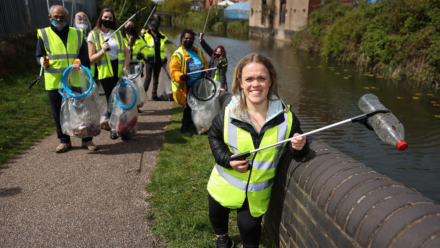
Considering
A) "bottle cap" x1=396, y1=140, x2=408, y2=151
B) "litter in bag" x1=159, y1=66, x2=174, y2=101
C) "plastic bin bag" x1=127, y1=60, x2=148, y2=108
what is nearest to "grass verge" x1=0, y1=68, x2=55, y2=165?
"plastic bin bag" x1=127, y1=60, x2=148, y2=108

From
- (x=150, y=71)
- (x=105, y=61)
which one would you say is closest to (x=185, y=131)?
(x=105, y=61)

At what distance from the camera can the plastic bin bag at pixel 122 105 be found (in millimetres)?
5141

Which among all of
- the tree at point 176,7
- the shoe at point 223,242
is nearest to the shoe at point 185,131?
the shoe at point 223,242

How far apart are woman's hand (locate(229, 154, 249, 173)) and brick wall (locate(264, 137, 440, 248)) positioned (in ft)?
1.21

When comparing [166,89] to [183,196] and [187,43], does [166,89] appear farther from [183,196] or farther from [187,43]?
[183,196]

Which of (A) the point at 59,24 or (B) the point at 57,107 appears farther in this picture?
(B) the point at 57,107

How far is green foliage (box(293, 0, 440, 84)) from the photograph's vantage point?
12633 millimetres

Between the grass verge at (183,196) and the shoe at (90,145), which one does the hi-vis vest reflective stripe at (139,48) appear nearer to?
the grass verge at (183,196)

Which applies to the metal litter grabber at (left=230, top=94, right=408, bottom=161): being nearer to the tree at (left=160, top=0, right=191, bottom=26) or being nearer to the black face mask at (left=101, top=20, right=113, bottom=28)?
the black face mask at (left=101, top=20, right=113, bottom=28)

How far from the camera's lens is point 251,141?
233 centimetres

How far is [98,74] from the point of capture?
17.6 feet

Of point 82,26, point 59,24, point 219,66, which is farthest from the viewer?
point 82,26

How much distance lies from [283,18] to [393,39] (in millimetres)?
27762

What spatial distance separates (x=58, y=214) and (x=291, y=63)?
1600cm
